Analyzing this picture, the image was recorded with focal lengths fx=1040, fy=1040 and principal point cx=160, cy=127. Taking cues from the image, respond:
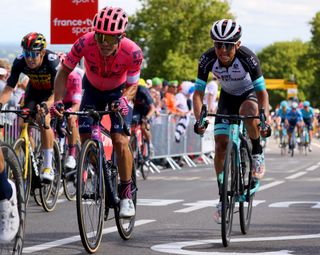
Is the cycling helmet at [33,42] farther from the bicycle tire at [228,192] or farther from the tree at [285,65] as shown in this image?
the tree at [285,65]

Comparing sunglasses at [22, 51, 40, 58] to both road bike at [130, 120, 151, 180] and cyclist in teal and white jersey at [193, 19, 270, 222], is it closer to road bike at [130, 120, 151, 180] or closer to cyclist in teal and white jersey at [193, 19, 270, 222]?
cyclist in teal and white jersey at [193, 19, 270, 222]

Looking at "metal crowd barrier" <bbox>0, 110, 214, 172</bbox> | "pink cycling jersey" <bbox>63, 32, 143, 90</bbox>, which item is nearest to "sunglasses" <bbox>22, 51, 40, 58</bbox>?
"pink cycling jersey" <bbox>63, 32, 143, 90</bbox>

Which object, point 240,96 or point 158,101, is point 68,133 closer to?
point 240,96

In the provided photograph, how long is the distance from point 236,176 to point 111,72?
4.67 feet

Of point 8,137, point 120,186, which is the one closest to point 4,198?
point 120,186

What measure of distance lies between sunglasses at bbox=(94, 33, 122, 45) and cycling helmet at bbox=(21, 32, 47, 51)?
2.75m

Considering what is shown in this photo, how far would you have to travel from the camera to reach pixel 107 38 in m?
8.52

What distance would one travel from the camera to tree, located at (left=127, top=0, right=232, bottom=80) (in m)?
99.8

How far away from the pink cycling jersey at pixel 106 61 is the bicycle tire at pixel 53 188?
2.80 meters

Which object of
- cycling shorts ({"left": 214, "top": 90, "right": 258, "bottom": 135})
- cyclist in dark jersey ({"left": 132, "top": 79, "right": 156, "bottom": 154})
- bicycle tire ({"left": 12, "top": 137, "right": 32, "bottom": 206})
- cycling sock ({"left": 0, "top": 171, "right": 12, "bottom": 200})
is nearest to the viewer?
cycling sock ({"left": 0, "top": 171, "right": 12, "bottom": 200})

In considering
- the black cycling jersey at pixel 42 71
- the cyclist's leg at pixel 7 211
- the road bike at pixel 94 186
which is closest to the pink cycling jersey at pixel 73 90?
the black cycling jersey at pixel 42 71

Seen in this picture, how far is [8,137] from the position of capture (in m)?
14.8

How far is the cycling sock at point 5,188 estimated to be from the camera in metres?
5.99

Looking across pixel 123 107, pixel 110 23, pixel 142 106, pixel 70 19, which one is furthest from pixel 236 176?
pixel 142 106
